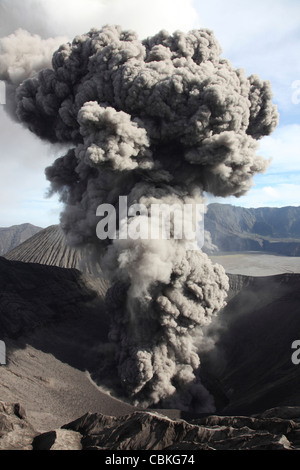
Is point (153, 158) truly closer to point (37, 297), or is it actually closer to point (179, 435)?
point (37, 297)

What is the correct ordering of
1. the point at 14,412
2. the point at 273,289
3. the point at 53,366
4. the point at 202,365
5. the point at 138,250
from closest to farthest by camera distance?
the point at 14,412
the point at 138,250
the point at 53,366
the point at 202,365
the point at 273,289

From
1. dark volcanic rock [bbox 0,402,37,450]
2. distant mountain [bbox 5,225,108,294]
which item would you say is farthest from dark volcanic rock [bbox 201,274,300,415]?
distant mountain [bbox 5,225,108,294]

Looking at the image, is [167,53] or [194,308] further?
[167,53]

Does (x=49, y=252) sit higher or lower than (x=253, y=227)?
lower

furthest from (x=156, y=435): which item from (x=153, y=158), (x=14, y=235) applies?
(x=14, y=235)

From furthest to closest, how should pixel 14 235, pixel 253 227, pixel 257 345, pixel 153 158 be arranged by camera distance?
pixel 14 235
pixel 253 227
pixel 257 345
pixel 153 158

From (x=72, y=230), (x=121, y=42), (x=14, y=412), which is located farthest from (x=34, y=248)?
→ (x=14, y=412)

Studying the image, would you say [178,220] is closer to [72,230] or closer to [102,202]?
[102,202]
